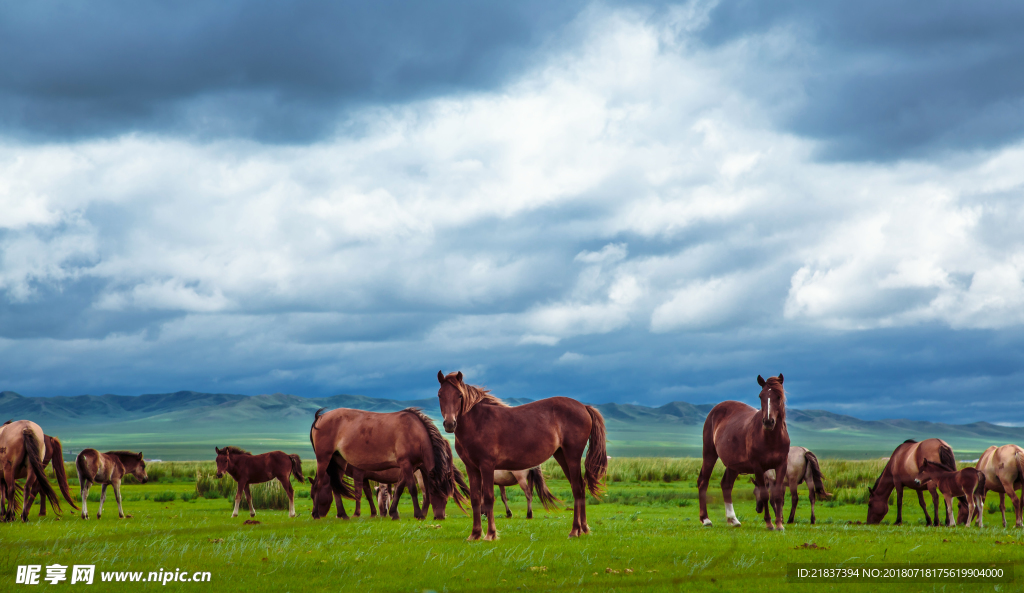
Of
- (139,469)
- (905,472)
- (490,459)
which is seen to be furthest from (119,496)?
(905,472)

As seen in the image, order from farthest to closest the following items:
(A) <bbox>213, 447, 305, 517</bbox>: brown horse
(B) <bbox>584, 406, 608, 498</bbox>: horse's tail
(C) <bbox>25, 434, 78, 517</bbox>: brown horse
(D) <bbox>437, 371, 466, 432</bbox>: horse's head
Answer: (A) <bbox>213, 447, 305, 517</bbox>: brown horse, (C) <bbox>25, 434, 78, 517</bbox>: brown horse, (B) <bbox>584, 406, 608, 498</bbox>: horse's tail, (D) <bbox>437, 371, 466, 432</bbox>: horse's head

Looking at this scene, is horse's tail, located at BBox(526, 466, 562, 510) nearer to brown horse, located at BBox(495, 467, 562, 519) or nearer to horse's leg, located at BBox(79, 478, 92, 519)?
brown horse, located at BBox(495, 467, 562, 519)

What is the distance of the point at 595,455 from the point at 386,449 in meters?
5.75

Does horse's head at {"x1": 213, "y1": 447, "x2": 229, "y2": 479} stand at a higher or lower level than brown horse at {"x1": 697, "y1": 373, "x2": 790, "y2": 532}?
lower

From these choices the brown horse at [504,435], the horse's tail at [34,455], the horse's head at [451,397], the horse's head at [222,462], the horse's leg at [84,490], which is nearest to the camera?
the horse's head at [451,397]

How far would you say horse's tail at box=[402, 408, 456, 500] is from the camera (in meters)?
18.4

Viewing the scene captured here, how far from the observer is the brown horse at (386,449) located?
17828 millimetres

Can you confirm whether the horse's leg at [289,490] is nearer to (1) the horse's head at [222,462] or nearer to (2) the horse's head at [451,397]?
(1) the horse's head at [222,462]

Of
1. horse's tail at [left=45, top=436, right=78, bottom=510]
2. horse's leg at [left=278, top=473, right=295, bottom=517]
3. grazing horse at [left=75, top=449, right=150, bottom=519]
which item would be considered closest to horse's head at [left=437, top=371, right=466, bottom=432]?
horse's leg at [left=278, top=473, right=295, bottom=517]

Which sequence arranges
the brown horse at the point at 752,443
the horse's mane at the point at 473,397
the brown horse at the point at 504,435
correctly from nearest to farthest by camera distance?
the brown horse at the point at 504,435, the horse's mane at the point at 473,397, the brown horse at the point at 752,443

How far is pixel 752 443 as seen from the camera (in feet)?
54.1

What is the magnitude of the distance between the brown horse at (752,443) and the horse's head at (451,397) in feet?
21.7

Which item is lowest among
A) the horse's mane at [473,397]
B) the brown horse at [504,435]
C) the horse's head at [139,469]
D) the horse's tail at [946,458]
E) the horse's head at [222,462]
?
the horse's head at [139,469]

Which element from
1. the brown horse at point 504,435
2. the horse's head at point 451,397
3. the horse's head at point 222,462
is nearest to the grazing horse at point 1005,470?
the brown horse at point 504,435
